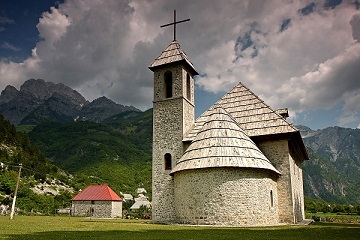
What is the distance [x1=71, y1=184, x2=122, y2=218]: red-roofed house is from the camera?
4662 centimetres

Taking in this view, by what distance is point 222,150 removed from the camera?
20422mm

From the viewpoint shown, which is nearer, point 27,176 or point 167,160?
point 167,160

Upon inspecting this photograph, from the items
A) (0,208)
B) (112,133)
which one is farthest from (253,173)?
(112,133)

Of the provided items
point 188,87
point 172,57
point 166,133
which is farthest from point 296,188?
point 172,57

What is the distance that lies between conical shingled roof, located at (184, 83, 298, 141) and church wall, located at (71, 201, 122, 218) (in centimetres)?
2566

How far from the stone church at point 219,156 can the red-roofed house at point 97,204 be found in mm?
23440

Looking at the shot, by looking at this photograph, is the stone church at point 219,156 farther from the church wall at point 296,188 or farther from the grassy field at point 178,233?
the grassy field at point 178,233

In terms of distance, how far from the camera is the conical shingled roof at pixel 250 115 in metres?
23.3

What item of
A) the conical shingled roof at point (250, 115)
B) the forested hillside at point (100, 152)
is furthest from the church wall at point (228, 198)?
the forested hillside at point (100, 152)

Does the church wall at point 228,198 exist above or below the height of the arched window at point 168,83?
below

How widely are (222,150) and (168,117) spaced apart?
25.3ft

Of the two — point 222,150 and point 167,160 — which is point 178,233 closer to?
point 222,150

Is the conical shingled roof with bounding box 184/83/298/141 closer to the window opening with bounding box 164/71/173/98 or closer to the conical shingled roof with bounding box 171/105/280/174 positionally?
the conical shingled roof with bounding box 171/105/280/174

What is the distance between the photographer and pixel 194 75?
30125 millimetres
